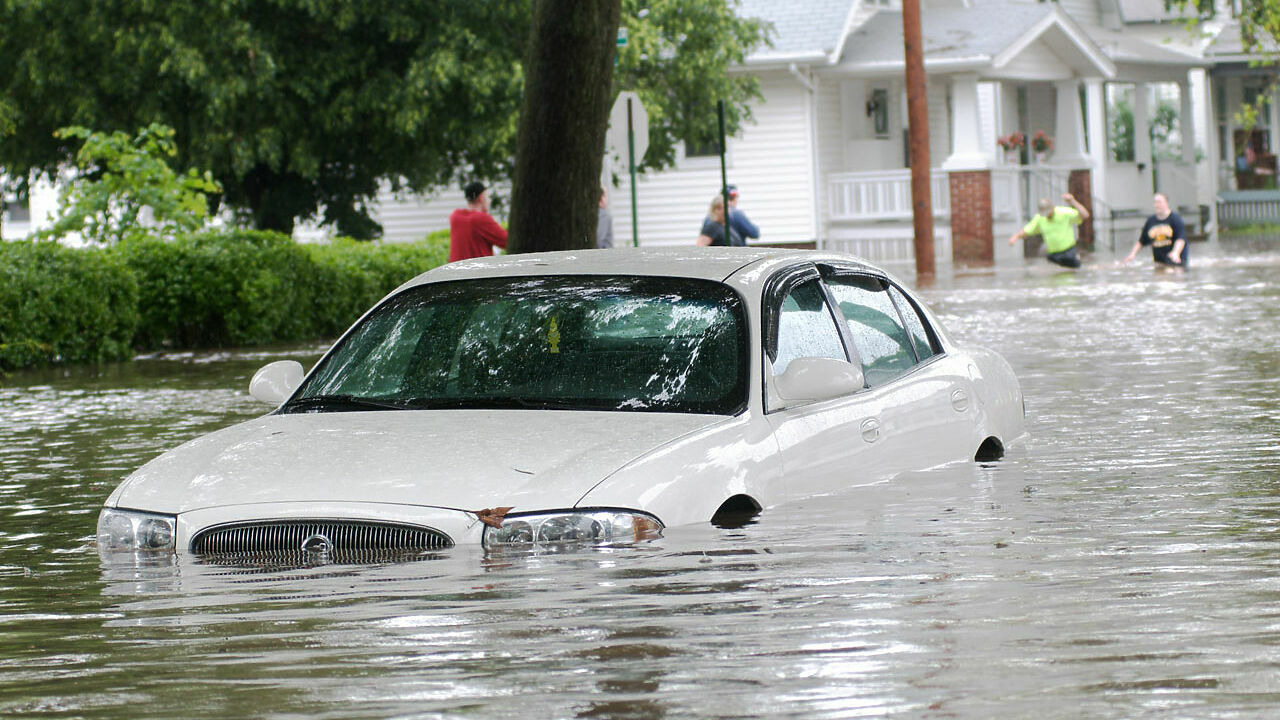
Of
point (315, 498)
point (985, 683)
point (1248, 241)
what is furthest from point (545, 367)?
point (1248, 241)

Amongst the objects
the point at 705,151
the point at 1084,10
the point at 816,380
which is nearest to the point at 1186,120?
the point at 1084,10

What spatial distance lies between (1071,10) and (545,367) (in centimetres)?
4329

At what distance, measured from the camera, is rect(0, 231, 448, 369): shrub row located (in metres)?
19.2

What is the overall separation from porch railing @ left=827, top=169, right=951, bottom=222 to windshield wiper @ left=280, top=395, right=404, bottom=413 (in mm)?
31243

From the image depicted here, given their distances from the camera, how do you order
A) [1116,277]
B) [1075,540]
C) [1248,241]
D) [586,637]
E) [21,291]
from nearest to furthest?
[586,637]
[1075,540]
[21,291]
[1116,277]
[1248,241]

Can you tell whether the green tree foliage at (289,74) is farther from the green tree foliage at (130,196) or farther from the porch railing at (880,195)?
the porch railing at (880,195)

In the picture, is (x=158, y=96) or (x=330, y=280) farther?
(x=158, y=96)

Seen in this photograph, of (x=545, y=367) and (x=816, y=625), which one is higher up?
(x=545, y=367)

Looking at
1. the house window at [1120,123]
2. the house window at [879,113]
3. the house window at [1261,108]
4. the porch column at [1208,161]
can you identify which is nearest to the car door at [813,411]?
the house window at [879,113]

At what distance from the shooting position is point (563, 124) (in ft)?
45.7

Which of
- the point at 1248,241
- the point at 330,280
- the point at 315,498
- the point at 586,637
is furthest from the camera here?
the point at 1248,241

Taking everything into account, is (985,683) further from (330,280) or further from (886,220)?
(886,220)

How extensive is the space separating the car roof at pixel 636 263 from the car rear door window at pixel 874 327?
118 mm

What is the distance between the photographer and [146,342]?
2156 centimetres
